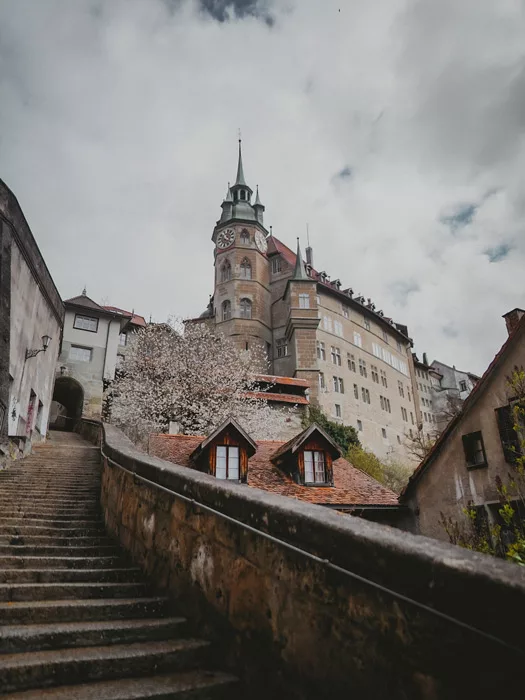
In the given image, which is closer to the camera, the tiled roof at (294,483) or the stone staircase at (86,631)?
the stone staircase at (86,631)

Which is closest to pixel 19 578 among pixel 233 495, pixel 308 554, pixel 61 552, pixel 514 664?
pixel 61 552

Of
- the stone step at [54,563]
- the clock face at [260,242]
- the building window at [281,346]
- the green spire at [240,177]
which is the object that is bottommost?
the stone step at [54,563]

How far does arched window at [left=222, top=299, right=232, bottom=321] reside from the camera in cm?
4769

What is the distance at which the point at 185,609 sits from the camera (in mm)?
3486

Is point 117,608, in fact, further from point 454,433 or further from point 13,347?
point 454,433

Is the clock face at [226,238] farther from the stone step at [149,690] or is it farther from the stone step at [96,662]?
the stone step at [149,690]

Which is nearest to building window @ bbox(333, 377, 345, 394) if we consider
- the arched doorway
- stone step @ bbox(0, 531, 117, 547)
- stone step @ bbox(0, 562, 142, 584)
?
the arched doorway

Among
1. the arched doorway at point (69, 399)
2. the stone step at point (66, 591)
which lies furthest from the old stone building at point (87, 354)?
the stone step at point (66, 591)

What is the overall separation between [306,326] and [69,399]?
2238 centimetres

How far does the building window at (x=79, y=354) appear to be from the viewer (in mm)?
34062

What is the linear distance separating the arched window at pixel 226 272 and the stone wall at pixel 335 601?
4655cm

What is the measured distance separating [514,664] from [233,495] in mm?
1970

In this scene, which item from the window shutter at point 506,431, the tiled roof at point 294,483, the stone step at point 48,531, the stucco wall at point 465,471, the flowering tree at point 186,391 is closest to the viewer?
the stone step at point 48,531

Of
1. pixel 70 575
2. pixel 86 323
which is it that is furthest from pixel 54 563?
pixel 86 323
